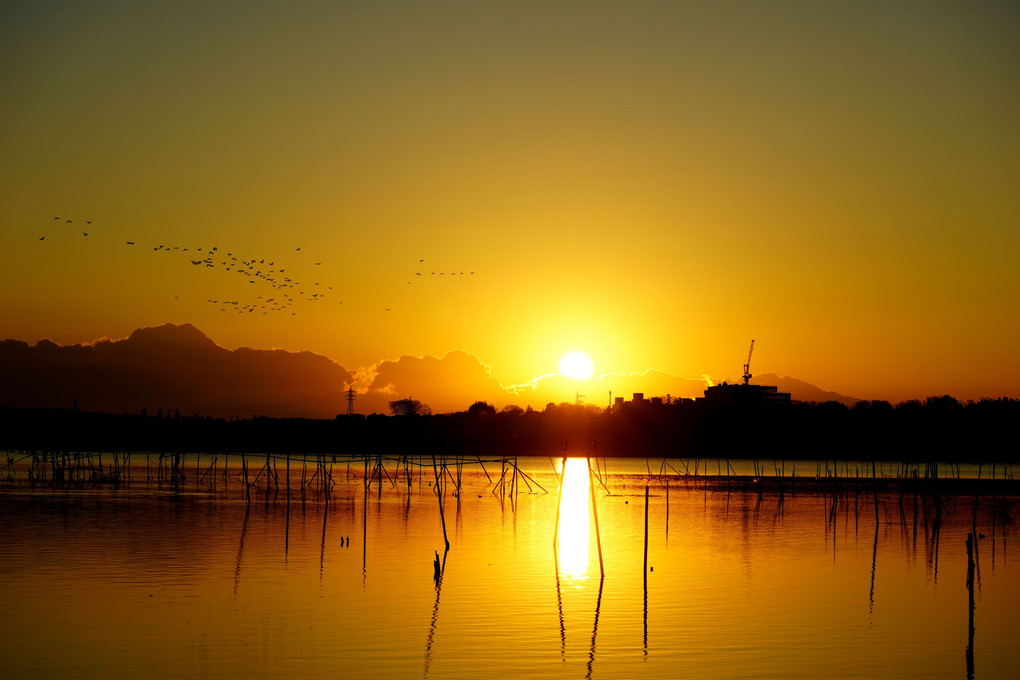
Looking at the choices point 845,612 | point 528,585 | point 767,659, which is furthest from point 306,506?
point 767,659

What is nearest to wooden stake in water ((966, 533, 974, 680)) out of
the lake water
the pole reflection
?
the lake water

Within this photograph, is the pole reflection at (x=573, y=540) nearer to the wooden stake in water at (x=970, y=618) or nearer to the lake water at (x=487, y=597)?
the lake water at (x=487, y=597)

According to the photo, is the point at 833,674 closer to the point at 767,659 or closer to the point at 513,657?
the point at 767,659

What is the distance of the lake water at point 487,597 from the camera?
25.5 meters

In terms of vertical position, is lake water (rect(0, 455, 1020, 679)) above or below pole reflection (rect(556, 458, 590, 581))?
above

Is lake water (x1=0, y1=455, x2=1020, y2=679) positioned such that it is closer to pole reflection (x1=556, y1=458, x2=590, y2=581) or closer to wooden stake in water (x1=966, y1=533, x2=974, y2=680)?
wooden stake in water (x1=966, y1=533, x2=974, y2=680)

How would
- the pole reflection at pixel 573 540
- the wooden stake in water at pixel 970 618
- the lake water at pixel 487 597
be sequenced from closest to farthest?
the lake water at pixel 487 597 < the wooden stake in water at pixel 970 618 < the pole reflection at pixel 573 540

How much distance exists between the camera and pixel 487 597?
115 feet

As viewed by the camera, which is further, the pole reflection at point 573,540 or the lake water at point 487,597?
the pole reflection at point 573,540

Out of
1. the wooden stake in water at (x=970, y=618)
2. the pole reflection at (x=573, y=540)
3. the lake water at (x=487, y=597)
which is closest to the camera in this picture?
the lake water at (x=487, y=597)

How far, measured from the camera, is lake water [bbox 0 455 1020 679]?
25.5 meters

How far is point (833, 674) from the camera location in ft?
81.8

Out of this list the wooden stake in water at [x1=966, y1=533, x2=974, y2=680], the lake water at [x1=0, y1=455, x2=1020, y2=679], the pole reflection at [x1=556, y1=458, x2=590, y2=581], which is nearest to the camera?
the lake water at [x1=0, y1=455, x2=1020, y2=679]

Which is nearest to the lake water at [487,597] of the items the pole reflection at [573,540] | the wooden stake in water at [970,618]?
the wooden stake in water at [970,618]
